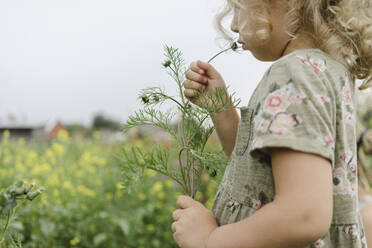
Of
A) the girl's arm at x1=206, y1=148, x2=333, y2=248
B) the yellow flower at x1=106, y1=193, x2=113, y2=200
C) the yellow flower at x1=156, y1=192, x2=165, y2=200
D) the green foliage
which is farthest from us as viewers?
the yellow flower at x1=156, y1=192, x2=165, y2=200

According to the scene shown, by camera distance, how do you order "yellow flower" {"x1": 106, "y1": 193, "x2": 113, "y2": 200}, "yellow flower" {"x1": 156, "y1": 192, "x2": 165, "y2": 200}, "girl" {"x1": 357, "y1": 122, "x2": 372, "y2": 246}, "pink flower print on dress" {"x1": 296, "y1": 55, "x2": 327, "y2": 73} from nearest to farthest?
"pink flower print on dress" {"x1": 296, "y1": 55, "x2": 327, "y2": 73} → "girl" {"x1": 357, "y1": 122, "x2": 372, "y2": 246} → "yellow flower" {"x1": 106, "y1": 193, "x2": 113, "y2": 200} → "yellow flower" {"x1": 156, "y1": 192, "x2": 165, "y2": 200}

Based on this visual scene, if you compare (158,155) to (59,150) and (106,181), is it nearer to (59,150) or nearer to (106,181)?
(106,181)

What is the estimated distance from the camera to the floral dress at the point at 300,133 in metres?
0.74

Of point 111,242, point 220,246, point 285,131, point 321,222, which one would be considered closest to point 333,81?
point 285,131

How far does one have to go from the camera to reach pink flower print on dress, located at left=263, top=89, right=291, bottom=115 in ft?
2.48

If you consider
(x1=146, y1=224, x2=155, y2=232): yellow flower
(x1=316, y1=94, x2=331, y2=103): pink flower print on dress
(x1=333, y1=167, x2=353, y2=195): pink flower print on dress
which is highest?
(x1=316, y1=94, x2=331, y2=103): pink flower print on dress

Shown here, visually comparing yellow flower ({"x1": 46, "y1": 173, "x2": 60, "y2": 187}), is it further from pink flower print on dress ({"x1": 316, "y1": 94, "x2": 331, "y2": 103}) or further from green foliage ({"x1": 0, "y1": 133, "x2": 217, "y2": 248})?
pink flower print on dress ({"x1": 316, "y1": 94, "x2": 331, "y2": 103})

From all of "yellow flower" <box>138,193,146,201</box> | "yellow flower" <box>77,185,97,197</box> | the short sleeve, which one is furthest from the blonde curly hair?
"yellow flower" <box>138,193,146,201</box>

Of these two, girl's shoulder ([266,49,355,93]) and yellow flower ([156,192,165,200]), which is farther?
yellow flower ([156,192,165,200])

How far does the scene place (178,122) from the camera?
1.01m

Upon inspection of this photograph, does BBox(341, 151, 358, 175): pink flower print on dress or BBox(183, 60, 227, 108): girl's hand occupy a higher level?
BBox(183, 60, 227, 108): girl's hand

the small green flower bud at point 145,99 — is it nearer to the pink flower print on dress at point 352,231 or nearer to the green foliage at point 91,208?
the pink flower print on dress at point 352,231

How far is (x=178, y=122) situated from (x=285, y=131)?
1.17 ft

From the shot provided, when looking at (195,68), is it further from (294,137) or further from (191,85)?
(294,137)
